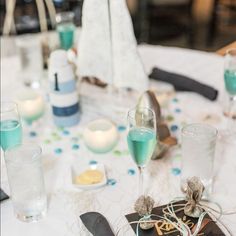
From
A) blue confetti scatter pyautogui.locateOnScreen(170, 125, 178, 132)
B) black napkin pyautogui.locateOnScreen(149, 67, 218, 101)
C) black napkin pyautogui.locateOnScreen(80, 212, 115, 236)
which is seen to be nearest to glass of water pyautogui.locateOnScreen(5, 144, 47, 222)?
black napkin pyautogui.locateOnScreen(80, 212, 115, 236)

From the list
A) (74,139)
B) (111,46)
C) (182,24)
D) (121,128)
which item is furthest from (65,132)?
(182,24)

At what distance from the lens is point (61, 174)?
3.53ft

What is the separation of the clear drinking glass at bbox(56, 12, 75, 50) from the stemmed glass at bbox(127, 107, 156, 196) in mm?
656

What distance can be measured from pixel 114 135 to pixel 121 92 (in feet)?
0.77

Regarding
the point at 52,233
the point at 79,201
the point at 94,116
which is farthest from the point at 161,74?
the point at 52,233

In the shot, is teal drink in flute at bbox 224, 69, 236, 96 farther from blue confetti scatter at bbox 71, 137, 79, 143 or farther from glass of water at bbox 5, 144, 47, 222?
glass of water at bbox 5, 144, 47, 222

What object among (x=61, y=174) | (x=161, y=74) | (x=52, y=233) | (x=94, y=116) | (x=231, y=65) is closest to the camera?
(x=52, y=233)

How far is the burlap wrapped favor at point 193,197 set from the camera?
2.87 ft

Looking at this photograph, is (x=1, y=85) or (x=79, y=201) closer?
(x=79, y=201)

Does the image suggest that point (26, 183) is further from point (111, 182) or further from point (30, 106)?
point (30, 106)

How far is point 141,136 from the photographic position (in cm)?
91

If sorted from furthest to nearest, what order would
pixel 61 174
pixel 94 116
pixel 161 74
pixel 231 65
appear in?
pixel 161 74 → pixel 94 116 → pixel 231 65 → pixel 61 174

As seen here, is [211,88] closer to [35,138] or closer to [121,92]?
[121,92]

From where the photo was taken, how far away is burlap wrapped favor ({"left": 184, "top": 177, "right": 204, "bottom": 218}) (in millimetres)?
875
